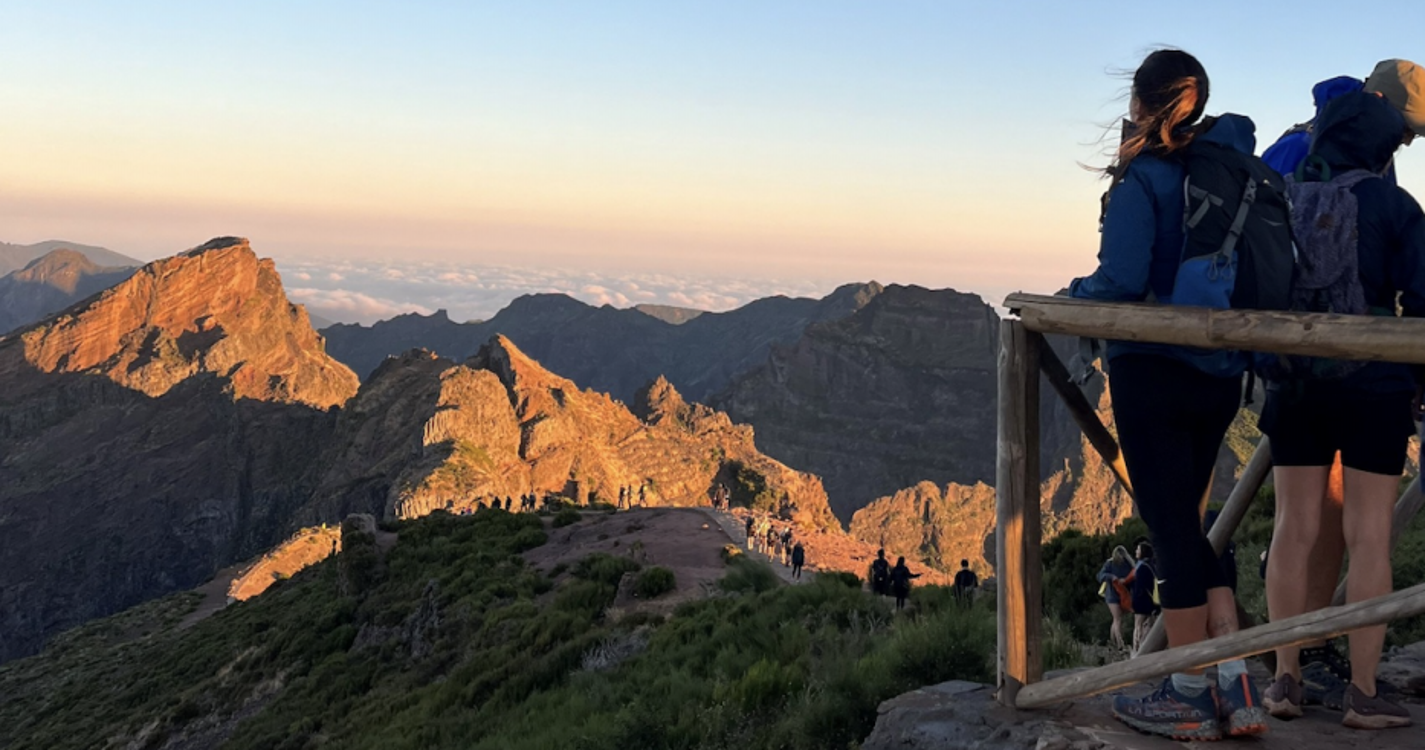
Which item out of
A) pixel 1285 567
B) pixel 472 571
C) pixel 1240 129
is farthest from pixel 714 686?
pixel 472 571

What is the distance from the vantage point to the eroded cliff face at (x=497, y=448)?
77.7 meters

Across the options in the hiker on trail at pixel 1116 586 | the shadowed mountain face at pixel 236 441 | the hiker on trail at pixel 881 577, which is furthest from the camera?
the shadowed mountain face at pixel 236 441

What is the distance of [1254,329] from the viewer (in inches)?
127

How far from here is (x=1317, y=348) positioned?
10.3 ft

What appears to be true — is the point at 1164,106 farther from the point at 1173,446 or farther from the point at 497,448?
the point at 497,448

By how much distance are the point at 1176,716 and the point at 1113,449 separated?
4.16ft

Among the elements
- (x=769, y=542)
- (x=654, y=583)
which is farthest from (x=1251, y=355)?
(x=769, y=542)

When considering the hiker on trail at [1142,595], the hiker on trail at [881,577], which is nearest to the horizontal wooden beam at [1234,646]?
the hiker on trail at [1142,595]

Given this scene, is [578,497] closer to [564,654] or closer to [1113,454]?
[564,654]

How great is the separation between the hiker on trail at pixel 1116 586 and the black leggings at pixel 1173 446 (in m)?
3.69

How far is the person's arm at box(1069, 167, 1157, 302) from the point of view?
3449 mm

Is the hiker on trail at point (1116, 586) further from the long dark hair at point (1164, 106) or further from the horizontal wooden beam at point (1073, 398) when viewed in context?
the long dark hair at point (1164, 106)

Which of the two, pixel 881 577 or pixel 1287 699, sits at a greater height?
pixel 1287 699

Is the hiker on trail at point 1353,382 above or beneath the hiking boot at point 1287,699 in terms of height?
above
